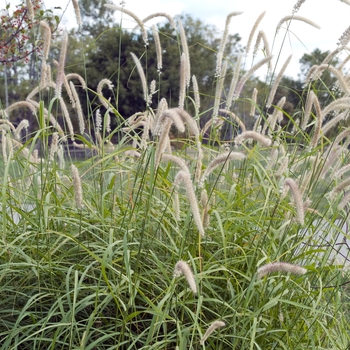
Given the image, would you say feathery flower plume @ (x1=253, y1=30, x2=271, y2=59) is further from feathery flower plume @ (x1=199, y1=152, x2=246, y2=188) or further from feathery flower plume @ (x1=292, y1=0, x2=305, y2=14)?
feathery flower plume @ (x1=199, y1=152, x2=246, y2=188)

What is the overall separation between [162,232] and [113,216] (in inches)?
9.9

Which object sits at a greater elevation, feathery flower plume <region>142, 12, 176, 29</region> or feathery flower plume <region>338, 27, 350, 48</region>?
feathery flower plume <region>338, 27, 350, 48</region>

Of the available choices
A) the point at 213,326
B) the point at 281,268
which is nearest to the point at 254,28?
the point at 281,268

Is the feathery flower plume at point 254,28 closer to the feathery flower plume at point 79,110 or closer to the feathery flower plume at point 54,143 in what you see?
the feathery flower plume at point 79,110

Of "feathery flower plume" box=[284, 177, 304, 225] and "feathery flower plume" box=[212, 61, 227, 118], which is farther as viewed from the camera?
"feathery flower plume" box=[212, 61, 227, 118]

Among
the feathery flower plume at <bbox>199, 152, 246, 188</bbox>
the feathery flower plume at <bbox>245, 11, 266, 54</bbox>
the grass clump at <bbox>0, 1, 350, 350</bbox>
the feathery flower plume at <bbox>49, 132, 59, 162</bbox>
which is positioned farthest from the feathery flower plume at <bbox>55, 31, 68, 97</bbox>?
the feathery flower plume at <bbox>245, 11, 266, 54</bbox>

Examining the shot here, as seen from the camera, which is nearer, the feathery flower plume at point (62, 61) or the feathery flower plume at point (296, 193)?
the feathery flower plume at point (296, 193)

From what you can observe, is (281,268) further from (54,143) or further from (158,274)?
(54,143)

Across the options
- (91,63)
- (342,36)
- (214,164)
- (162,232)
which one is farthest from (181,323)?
(91,63)

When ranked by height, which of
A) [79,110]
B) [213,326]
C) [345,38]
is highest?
[345,38]

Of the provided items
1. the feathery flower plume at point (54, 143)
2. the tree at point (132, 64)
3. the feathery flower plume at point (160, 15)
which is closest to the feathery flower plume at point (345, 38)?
the feathery flower plume at point (160, 15)

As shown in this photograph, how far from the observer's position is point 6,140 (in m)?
2.74

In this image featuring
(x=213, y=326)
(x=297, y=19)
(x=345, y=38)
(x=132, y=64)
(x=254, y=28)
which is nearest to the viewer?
(x=213, y=326)

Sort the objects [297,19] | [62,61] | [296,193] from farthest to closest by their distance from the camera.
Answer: [297,19]
[62,61]
[296,193]
